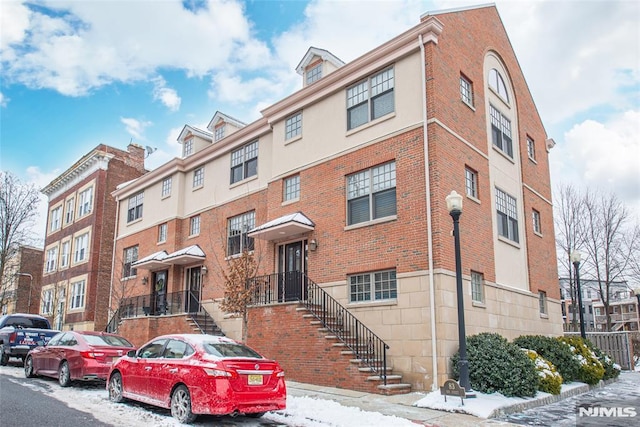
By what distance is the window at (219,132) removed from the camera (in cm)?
2545

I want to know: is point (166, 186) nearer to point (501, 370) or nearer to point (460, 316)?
point (460, 316)

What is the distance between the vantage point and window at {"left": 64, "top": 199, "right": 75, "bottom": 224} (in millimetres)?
37094

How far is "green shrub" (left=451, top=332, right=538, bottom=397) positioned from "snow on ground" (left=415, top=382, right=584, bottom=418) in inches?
8.0

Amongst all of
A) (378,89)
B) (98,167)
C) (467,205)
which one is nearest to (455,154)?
(467,205)

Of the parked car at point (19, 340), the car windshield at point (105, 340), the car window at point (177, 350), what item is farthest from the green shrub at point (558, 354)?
the parked car at point (19, 340)

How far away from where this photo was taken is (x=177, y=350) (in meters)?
10.0

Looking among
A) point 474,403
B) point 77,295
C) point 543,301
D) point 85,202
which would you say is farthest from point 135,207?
point 474,403

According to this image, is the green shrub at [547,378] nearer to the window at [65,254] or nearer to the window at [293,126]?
the window at [293,126]

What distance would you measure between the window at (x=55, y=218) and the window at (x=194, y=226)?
1881 centimetres

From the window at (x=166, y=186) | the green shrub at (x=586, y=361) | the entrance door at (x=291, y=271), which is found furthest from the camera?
the window at (x=166, y=186)

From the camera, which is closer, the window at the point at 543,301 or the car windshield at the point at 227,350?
the car windshield at the point at 227,350

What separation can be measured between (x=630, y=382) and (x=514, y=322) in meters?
4.03

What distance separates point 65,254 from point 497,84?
30.6 m

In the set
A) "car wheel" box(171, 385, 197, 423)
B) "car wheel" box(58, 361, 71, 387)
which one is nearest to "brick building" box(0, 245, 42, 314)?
"car wheel" box(58, 361, 71, 387)
